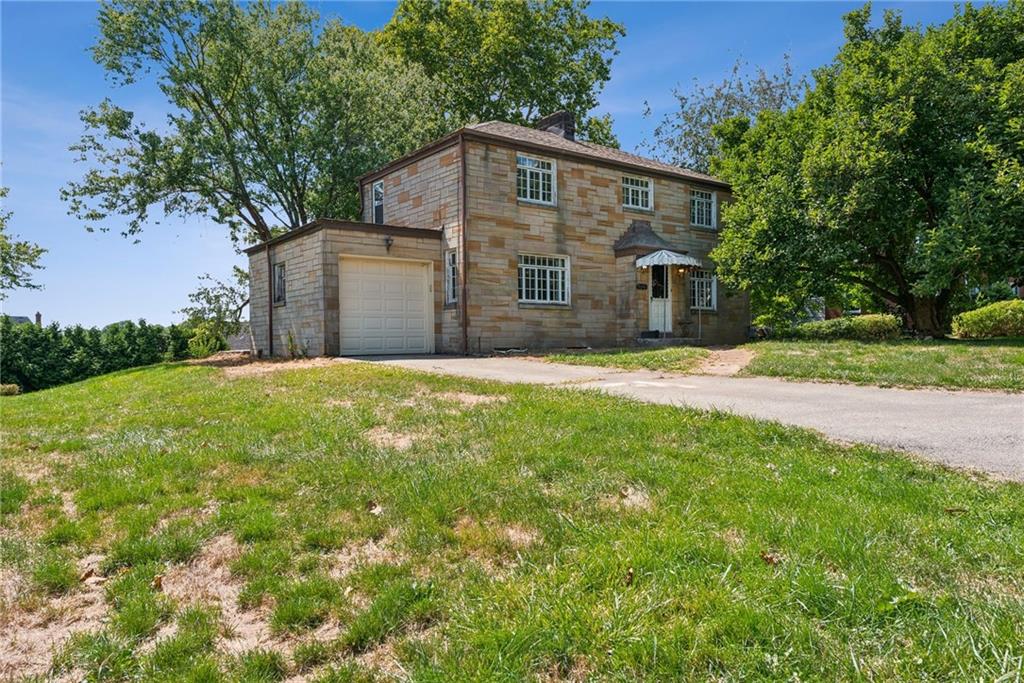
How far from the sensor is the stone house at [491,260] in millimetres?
14930

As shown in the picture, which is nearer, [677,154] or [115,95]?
[115,95]

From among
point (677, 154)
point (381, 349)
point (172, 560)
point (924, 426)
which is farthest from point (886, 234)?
point (677, 154)

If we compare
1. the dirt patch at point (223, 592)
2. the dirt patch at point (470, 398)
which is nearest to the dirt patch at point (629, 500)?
the dirt patch at point (223, 592)

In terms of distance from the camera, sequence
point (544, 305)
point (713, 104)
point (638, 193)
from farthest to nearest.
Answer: point (713, 104) < point (638, 193) < point (544, 305)

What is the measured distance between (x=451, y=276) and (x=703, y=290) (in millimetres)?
8947

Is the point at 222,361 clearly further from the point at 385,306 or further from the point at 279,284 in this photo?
the point at 385,306

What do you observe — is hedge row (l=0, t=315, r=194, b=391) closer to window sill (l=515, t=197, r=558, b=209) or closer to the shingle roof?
Result: the shingle roof

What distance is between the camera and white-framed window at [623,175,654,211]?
18141mm

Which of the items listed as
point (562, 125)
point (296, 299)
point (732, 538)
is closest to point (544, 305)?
point (296, 299)

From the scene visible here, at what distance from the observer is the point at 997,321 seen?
53.4 ft

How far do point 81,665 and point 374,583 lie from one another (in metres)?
1.11

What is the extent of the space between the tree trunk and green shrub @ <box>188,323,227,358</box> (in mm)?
22581

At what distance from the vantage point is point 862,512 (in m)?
3.11

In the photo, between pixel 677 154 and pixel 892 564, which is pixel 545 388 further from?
pixel 677 154
